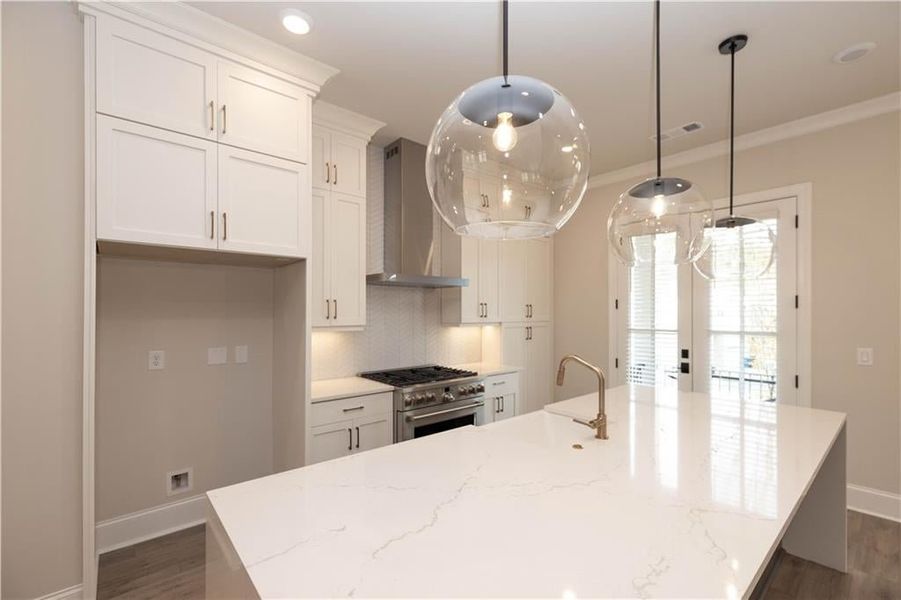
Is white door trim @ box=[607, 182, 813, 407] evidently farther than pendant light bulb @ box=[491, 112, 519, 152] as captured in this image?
Yes

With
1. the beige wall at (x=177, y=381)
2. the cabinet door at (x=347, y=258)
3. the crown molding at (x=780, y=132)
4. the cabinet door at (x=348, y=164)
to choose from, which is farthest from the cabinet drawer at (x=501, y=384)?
the crown molding at (x=780, y=132)

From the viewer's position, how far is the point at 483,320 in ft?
12.8

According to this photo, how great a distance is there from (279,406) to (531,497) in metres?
2.17

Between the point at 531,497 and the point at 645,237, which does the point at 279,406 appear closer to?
the point at 531,497

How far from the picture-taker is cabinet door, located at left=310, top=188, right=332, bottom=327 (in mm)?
2838

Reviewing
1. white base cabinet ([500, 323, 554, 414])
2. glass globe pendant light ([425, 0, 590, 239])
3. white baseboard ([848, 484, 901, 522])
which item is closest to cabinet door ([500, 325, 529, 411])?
white base cabinet ([500, 323, 554, 414])

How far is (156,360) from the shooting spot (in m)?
2.49

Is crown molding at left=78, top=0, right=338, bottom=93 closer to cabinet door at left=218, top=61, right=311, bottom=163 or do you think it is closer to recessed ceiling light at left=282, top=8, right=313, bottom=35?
cabinet door at left=218, top=61, right=311, bottom=163

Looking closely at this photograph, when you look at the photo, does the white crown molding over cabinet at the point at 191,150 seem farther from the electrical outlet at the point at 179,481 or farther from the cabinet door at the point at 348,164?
the electrical outlet at the point at 179,481

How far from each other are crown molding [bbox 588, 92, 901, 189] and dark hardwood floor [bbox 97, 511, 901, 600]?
2.74 meters

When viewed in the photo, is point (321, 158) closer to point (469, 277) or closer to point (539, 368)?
point (469, 277)

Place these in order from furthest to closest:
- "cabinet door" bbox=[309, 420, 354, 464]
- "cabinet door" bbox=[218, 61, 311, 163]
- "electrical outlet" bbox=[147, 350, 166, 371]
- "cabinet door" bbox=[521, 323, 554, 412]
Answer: "cabinet door" bbox=[521, 323, 554, 412] < "cabinet door" bbox=[309, 420, 354, 464] < "electrical outlet" bbox=[147, 350, 166, 371] < "cabinet door" bbox=[218, 61, 311, 163]

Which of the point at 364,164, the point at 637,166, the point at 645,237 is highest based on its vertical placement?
the point at 637,166

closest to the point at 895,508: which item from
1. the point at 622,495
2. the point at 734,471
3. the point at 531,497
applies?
the point at 734,471
